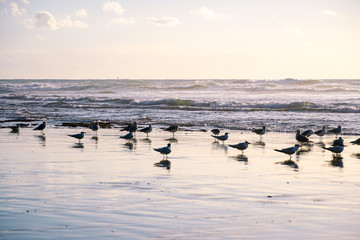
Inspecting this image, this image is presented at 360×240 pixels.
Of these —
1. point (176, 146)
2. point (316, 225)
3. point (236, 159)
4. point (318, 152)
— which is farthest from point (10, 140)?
point (316, 225)

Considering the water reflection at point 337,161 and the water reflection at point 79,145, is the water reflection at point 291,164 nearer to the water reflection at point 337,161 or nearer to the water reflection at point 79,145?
the water reflection at point 337,161

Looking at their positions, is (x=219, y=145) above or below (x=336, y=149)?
below

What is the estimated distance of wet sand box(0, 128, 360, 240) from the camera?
6559 millimetres

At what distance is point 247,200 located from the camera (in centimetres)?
823

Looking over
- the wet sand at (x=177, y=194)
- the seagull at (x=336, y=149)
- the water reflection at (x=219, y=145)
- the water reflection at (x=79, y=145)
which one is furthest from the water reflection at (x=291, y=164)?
the water reflection at (x=79, y=145)

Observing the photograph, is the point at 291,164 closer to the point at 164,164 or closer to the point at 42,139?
the point at 164,164

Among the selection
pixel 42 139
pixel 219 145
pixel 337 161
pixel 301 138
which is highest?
pixel 301 138

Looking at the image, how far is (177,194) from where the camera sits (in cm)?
859

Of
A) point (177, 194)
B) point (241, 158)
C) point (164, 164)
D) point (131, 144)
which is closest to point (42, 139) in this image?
point (131, 144)

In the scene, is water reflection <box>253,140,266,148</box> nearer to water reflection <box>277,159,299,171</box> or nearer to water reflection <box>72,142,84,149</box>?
water reflection <box>277,159,299,171</box>

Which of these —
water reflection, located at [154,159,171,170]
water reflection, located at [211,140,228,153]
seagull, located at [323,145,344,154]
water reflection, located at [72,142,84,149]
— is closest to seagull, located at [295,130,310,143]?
seagull, located at [323,145,344,154]

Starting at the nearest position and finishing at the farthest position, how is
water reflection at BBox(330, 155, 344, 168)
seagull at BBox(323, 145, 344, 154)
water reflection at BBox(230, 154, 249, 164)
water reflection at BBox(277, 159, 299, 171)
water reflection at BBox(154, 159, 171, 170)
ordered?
water reflection at BBox(154, 159, 171, 170) → water reflection at BBox(277, 159, 299, 171) → water reflection at BBox(330, 155, 344, 168) → water reflection at BBox(230, 154, 249, 164) → seagull at BBox(323, 145, 344, 154)

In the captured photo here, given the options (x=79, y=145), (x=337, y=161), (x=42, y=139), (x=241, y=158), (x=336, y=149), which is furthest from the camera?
(x=42, y=139)

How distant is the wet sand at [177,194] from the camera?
656 centimetres
